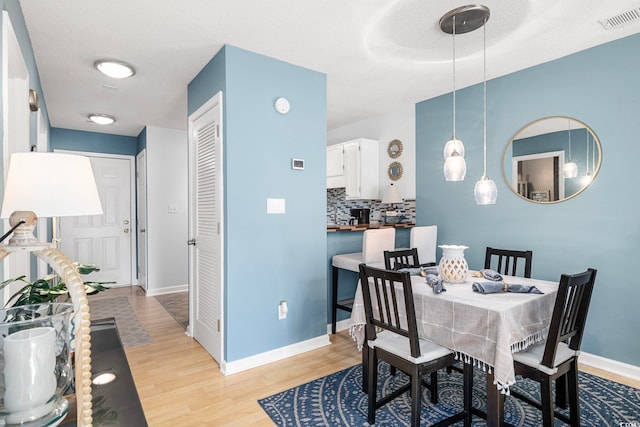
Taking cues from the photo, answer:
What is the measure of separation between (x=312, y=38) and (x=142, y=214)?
410 centimetres

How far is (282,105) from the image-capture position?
285 centimetres

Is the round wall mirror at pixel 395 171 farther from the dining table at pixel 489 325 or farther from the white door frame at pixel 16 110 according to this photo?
the white door frame at pixel 16 110

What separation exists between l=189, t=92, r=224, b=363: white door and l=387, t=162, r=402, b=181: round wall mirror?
2404 mm

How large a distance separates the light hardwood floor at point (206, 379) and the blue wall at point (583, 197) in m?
0.60

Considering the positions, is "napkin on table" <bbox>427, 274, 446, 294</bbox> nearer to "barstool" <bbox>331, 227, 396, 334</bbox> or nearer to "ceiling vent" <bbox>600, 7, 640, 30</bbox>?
"barstool" <bbox>331, 227, 396, 334</bbox>

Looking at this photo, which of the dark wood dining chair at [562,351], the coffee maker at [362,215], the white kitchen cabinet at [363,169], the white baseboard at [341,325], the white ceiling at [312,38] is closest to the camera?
the dark wood dining chair at [562,351]

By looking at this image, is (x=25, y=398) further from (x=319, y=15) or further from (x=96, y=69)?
(x=96, y=69)

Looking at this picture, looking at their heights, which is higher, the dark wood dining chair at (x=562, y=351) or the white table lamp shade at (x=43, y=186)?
the white table lamp shade at (x=43, y=186)

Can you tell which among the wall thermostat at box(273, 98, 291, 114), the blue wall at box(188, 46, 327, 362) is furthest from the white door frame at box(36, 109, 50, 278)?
the wall thermostat at box(273, 98, 291, 114)

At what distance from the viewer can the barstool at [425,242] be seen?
3.34m

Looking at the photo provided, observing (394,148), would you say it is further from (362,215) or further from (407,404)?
(407,404)

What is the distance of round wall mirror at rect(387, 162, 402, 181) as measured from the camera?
439 cm

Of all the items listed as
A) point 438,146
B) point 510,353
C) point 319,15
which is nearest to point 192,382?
point 510,353

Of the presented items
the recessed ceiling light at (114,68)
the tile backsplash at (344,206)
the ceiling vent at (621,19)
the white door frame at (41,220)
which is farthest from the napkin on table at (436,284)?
the white door frame at (41,220)
